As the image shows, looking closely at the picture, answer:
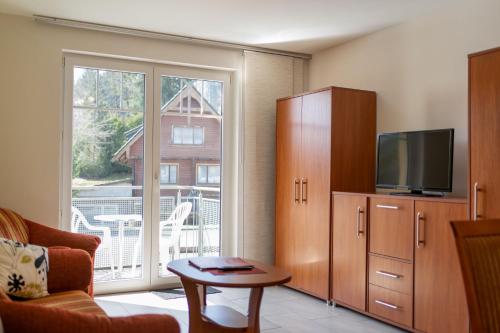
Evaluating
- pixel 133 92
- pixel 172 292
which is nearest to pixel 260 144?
pixel 133 92

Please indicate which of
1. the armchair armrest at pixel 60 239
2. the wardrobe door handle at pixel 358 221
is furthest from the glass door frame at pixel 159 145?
the wardrobe door handle at pixel 358 221

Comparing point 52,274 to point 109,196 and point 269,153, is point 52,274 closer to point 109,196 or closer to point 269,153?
point 109,196

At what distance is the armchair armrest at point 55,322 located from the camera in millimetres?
1592

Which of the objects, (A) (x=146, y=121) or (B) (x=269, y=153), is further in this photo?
(B) (x=269, y=153)

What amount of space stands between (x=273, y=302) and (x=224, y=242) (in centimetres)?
96

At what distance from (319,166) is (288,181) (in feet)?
1.73

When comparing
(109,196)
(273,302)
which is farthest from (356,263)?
(109,196)

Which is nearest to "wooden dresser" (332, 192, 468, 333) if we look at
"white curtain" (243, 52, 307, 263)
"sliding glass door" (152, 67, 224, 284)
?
"white curtain" (243, 52, 307, 263)

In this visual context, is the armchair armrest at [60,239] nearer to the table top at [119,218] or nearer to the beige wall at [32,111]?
the beige wall at [32,111]

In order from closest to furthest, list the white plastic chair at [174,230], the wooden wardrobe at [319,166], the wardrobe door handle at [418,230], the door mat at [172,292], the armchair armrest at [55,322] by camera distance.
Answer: the armchair armrest at [55,322] < the wardrobe door handle at [418,230] < the wooden wardrobe at [319,166] < the door mat at [172,292] < the white plastic chair at [174,230]

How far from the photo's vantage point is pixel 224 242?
508cm

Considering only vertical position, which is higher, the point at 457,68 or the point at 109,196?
the point at 457,68

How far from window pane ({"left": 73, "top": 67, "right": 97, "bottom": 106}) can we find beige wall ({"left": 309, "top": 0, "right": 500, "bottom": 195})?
2.38m

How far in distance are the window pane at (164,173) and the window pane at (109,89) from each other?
708 mm
